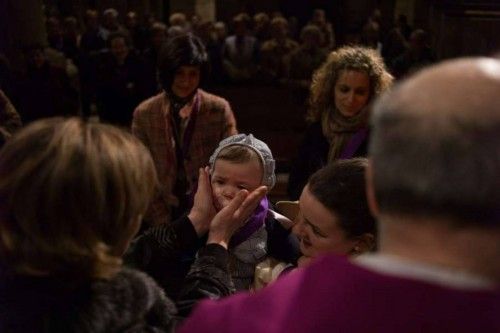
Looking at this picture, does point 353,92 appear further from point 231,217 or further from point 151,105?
point 231,217

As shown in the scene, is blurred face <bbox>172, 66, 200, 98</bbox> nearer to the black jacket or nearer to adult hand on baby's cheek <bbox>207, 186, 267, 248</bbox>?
the black jacket

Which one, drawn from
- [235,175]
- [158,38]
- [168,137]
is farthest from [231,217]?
[158,38]

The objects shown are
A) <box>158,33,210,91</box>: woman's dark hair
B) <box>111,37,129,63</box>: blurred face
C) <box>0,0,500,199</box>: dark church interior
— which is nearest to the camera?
<box>158,33,210,91</box>: woman's dark hair

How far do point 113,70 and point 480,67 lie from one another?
5.65m

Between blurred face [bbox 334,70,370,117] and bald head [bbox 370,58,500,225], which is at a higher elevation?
bald head [bbox 370,58,500,225]

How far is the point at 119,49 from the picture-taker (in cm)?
632

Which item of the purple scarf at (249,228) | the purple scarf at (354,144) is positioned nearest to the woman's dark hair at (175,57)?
the purple scarf at (354,144)

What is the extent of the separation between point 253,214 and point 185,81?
5.82ft

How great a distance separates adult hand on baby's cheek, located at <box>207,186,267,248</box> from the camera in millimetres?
1661

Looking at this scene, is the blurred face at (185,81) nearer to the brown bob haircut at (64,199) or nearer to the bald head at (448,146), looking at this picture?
the brown bob haircut at (64,199)

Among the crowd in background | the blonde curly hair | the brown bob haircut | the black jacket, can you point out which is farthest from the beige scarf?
the brown bob haircut

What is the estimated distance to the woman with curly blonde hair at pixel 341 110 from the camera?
3184 millimetres

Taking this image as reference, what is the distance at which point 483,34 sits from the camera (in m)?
6.69

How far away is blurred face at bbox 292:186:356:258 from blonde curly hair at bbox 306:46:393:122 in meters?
1.62
